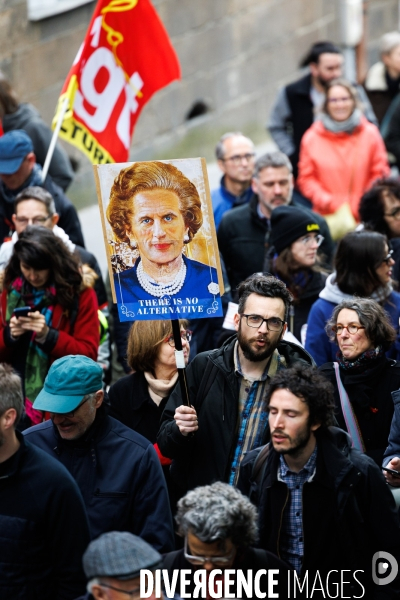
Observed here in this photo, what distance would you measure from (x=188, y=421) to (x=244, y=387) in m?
0.33

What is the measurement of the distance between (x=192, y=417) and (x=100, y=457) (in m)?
0.43

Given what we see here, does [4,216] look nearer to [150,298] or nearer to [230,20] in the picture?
[150,298]

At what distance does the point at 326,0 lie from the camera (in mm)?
16719

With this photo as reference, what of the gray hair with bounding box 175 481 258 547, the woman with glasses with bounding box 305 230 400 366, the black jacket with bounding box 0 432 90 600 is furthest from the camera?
the woman with glasses with bounding box 305 230 400 366

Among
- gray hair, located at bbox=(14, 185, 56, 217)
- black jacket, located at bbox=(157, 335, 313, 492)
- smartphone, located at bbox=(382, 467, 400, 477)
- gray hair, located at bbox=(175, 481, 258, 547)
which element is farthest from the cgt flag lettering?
gray hair, located at bbox=(175, 481, 258, 547)

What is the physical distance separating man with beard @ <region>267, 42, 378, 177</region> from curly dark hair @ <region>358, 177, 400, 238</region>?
133 inches

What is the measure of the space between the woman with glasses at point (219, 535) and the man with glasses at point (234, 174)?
16.4 feet

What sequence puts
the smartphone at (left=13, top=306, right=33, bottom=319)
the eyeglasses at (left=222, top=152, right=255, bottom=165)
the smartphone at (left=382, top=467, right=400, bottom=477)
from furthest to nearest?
the eyeglasses at (left=222, top=152, right=255, bottom=165) → the smartphone at (left=13, top=306, right=33, bottom=319) → the smartphone at (left=382, top=467, right=400, bottom=477)

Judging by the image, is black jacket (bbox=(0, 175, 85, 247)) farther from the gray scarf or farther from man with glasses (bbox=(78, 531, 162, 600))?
man with glasses (bbox=(78, 531, 162, 600))

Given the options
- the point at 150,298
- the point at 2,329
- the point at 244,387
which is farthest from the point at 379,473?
the point at 2,329

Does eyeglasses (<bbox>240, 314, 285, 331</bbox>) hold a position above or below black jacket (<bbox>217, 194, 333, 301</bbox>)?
below

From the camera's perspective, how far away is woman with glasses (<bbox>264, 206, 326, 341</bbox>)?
740 centimetres

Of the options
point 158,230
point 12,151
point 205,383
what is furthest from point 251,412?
point 12,151

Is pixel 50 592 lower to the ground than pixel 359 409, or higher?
lower
